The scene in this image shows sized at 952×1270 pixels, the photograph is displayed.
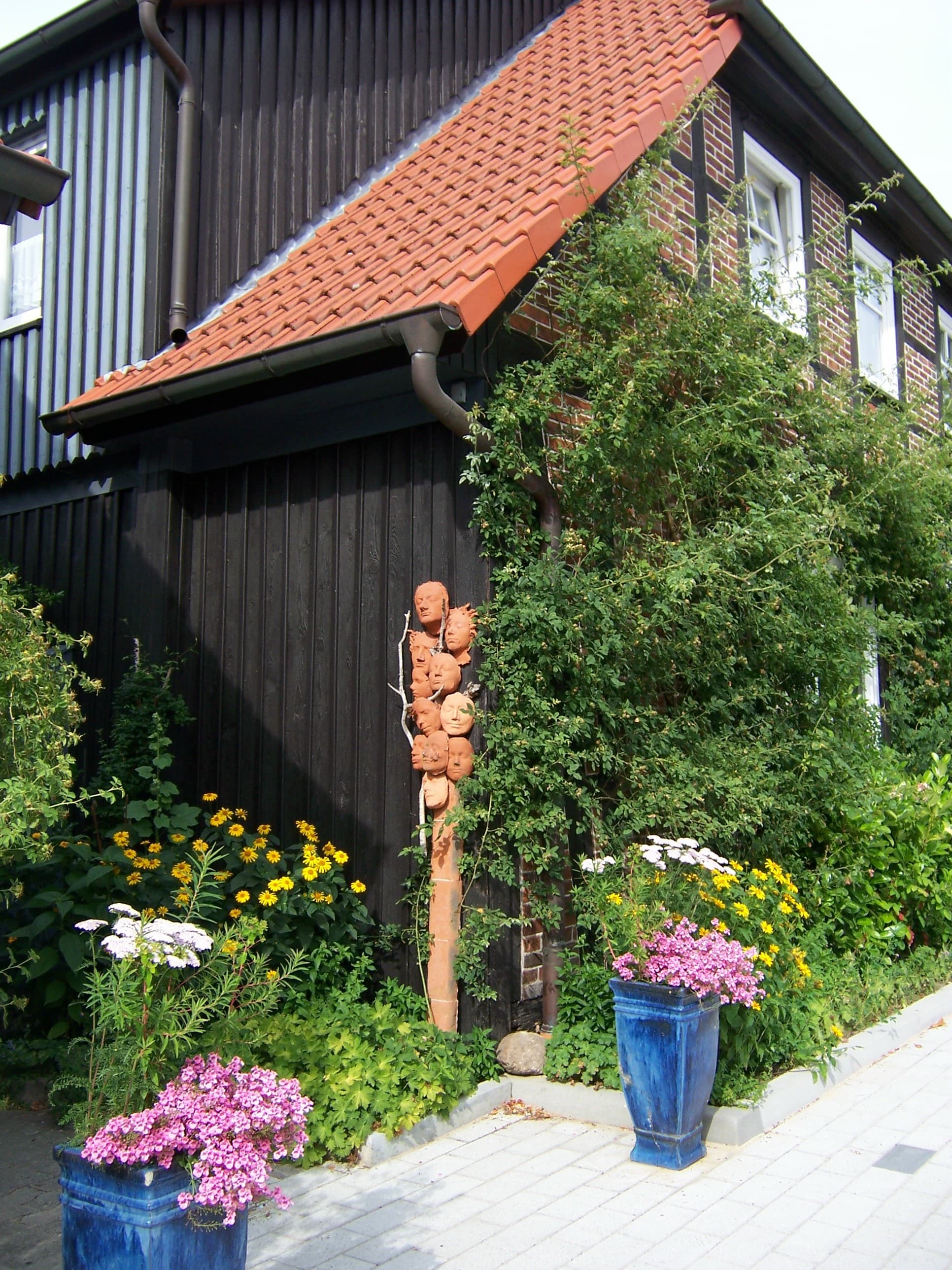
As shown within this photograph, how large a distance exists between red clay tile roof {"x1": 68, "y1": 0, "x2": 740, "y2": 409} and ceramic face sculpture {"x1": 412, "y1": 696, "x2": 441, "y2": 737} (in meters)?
1.66

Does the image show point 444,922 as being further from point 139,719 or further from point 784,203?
point 784,203

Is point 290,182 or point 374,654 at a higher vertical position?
point 290,182

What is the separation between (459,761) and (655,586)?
1214 mm

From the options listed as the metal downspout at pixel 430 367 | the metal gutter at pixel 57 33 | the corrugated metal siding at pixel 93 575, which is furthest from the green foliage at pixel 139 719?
the metal gutter at pixel 57 33

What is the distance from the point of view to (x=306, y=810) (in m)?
5.87

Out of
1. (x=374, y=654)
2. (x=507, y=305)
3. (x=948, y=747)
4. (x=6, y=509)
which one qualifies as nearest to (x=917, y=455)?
(x=948, y=747)

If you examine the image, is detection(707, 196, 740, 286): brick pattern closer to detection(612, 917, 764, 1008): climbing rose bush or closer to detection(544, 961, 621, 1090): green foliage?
detection(612, 917, 764, 1008): climbing rose bush

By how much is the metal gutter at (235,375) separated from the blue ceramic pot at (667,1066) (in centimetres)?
283

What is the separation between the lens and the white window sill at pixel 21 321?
7.73 metres

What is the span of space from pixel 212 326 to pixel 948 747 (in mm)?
6444

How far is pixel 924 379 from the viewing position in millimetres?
11383

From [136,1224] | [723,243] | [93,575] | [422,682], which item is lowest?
[136,1224]

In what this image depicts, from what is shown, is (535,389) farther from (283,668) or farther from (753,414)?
(283,668)

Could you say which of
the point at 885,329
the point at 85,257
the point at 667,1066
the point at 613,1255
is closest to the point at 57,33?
the point at 85,257
